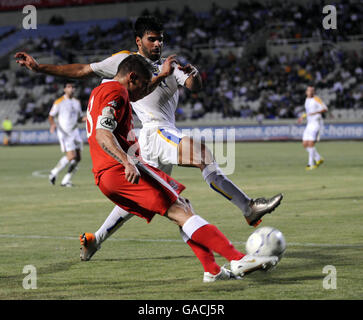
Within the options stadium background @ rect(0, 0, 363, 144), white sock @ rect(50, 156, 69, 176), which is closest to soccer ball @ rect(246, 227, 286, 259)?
white sock @ rect(50, 156, 69, 176)

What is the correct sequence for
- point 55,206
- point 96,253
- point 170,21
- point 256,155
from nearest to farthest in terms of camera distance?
point 96,253 < point 55,206 < point 256,155 < point 170,21

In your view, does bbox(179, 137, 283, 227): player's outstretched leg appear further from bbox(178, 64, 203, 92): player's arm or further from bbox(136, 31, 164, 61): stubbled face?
bbox(136, 31, 164, 61): stubbled face

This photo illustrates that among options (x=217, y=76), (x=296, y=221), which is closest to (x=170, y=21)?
(x=217, y=76)

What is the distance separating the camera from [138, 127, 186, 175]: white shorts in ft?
24.2

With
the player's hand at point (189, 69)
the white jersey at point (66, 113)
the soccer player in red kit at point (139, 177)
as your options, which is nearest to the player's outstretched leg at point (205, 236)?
Answer: the soccer player in red kit at point (139, 177)

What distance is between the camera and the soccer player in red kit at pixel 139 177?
574cm

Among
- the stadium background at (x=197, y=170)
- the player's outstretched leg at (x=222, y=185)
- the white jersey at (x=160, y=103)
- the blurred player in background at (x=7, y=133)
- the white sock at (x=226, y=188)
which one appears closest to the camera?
the stadium background at (x=197, y=170)

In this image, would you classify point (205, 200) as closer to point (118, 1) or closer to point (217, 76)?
point (217, 76)

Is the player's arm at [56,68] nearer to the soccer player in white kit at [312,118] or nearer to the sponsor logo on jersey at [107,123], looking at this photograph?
the sponsor logo on jersey at [107,123]

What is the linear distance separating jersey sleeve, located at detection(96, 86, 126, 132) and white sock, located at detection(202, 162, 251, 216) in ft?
4.48

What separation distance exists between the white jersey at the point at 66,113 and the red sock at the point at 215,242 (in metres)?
12.4

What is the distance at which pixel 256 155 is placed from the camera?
27.1 meters
